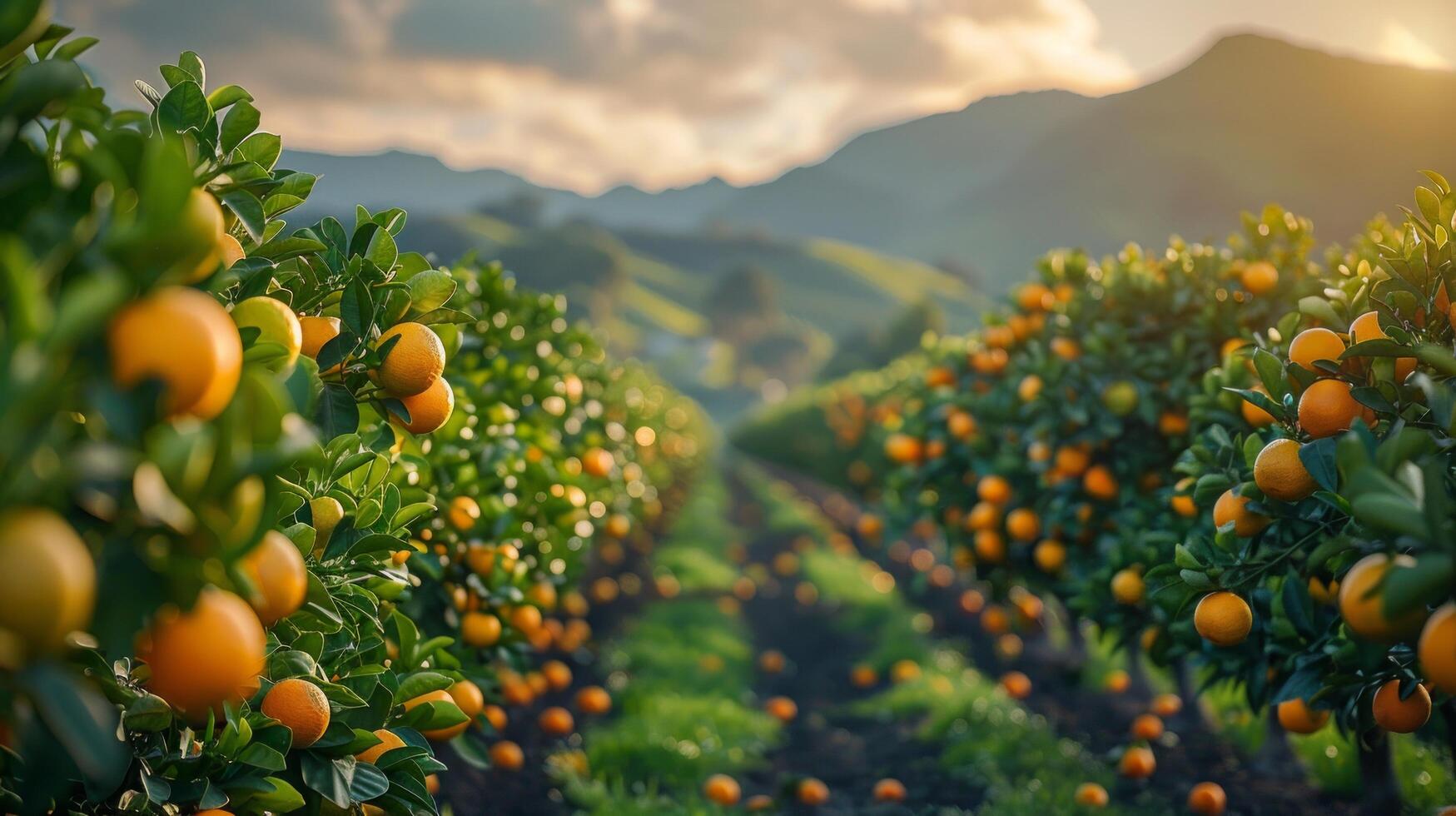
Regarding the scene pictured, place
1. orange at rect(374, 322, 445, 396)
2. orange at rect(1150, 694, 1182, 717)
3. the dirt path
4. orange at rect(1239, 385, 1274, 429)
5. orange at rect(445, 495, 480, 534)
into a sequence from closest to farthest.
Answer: orange at rect(374, 322, 445, 396) < orange at rect(1239, 385, 1274, 429) < orange at rect(445, 495, 480, 534) < the dirt path < orange at rect(1150, 694, 1182, 717)

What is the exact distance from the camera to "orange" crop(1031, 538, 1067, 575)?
3.73m

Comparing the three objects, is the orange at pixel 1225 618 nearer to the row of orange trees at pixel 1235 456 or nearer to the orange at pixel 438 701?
the row of orange trees at pixel 1235 456

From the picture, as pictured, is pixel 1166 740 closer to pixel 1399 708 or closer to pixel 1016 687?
pixel 1016 687

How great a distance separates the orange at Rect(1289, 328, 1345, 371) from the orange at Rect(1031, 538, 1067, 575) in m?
2.07

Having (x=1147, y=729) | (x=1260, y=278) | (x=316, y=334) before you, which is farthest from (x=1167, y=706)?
(x=316, y=334)

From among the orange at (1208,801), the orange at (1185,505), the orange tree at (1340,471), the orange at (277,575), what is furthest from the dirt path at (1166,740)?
→ the orange at (277,575)

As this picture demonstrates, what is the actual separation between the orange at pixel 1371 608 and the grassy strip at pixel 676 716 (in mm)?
2954

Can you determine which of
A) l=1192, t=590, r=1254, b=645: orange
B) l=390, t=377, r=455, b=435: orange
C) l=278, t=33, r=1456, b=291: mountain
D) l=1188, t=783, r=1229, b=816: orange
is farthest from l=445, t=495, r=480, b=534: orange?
l=1188, t=783, r=1229, b=816: orange

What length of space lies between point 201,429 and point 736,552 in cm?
1001

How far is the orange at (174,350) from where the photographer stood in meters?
0.84

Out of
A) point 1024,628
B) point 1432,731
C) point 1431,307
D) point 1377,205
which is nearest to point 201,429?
point 1431,307

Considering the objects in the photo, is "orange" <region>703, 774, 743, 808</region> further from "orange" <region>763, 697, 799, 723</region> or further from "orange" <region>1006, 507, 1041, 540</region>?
"orange" <region>1006, 507, 1041, 540</region>

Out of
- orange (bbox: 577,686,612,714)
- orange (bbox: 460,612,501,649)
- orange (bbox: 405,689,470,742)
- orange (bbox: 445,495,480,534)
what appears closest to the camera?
orange (bbox: 405,689,470,742)

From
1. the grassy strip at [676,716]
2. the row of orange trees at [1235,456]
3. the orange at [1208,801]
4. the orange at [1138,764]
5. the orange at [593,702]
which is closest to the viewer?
the row of orange trees at [1235,456]
